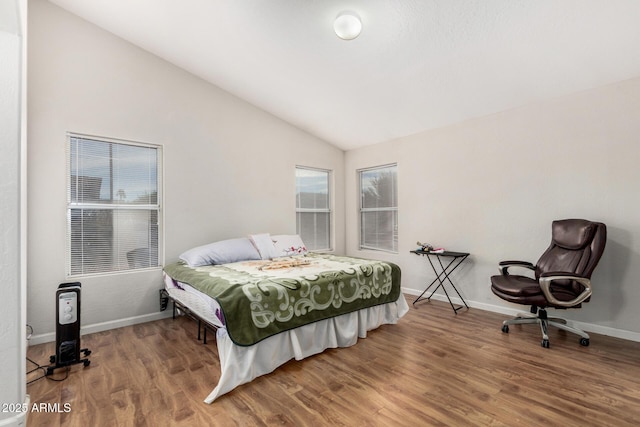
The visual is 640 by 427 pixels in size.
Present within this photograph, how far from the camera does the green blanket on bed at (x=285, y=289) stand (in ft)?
7.13

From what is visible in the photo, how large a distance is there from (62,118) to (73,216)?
3.27 ft

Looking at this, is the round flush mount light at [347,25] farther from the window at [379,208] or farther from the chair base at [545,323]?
the chair base at [545,323]

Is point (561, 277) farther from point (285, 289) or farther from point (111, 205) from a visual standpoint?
point (111, 205)

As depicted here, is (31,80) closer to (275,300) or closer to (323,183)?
(275,300)

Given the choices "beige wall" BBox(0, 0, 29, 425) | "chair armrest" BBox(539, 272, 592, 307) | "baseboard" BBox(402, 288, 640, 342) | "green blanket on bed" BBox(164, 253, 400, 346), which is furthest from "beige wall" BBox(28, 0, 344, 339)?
"chair armrest" BBox(539, 272, 592, 307)

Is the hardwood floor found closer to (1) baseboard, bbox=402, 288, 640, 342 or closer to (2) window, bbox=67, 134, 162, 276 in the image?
(1) baseboard, bbox=402, 288, 640, 342

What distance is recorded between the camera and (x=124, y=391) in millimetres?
2068

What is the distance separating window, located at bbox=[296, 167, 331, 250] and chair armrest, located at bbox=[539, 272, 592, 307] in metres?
3.31

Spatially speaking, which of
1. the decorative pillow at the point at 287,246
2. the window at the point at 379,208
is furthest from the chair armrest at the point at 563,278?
the decorative pillow at the point at 287,246

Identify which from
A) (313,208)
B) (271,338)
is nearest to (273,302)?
(271,338)

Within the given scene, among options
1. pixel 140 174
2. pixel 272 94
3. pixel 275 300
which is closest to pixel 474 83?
pixel 272 94

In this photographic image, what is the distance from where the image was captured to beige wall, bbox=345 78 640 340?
2.87 meters

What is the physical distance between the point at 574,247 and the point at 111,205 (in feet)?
15.7

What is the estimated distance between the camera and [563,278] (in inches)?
105
